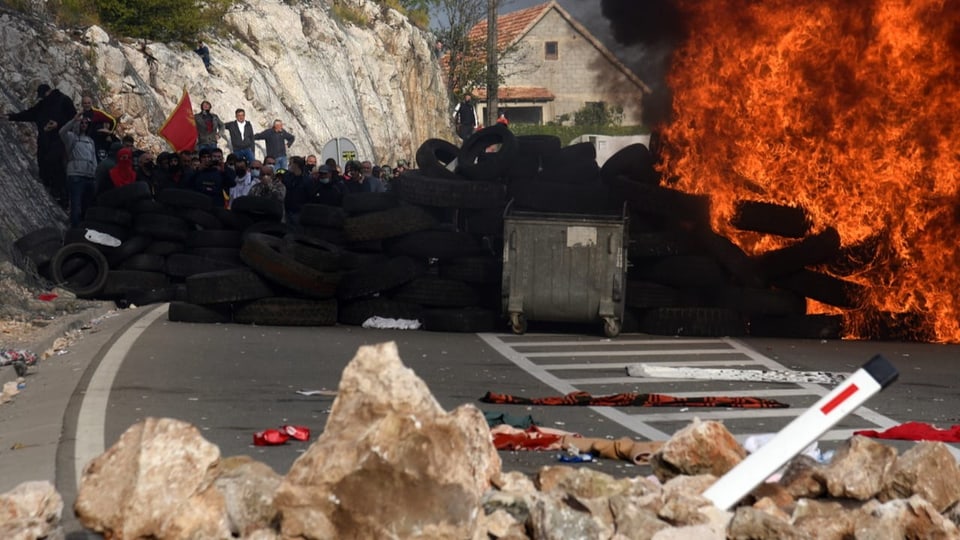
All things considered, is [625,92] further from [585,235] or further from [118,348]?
[118,348]

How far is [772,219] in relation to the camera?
19.1 m

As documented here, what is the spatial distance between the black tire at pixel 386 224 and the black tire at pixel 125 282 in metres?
3.69

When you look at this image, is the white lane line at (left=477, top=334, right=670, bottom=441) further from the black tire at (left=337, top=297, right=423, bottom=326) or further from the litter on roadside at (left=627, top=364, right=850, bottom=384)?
the black tire at (left=337, top=297, right=423, bottom=326)

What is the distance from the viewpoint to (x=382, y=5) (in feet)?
200

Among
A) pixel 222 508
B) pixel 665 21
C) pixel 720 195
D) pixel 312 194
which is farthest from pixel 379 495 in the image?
pixel 312 194

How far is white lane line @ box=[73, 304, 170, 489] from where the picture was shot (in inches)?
355

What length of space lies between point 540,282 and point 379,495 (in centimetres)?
1228

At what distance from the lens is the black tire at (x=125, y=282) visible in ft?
69.1

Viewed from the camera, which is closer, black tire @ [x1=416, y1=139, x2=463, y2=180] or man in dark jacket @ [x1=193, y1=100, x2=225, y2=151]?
black tire @ [x1=416, y1=139, x2=463, y2=180]

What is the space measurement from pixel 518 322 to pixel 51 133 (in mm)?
12839

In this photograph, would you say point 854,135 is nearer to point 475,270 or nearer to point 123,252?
point 475,270

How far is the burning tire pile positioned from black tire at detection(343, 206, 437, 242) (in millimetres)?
14

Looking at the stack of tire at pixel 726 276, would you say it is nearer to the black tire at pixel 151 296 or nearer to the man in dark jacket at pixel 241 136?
the black tire at pixel 151 296

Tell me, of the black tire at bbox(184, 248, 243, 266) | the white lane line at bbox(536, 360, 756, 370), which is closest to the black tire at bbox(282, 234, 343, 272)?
the black tire at bbox(184, 248, 243, 266)
